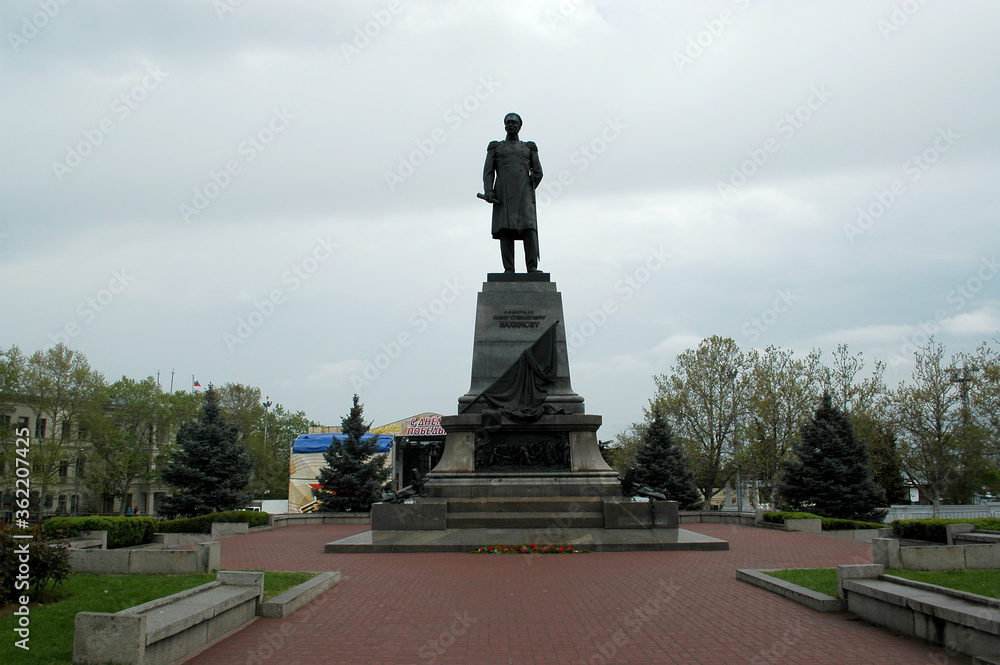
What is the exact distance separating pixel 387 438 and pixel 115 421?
737 inches

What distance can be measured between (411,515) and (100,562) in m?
6.21

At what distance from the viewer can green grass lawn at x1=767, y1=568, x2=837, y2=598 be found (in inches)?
347

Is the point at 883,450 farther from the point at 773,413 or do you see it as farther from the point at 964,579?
the point at 964,579

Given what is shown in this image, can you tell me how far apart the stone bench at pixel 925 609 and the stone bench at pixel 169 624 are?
20.7 ft

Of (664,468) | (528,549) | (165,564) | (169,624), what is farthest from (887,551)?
(664,468)

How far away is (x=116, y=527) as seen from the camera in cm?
1727

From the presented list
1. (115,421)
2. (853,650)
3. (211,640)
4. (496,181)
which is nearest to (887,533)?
(496,181)

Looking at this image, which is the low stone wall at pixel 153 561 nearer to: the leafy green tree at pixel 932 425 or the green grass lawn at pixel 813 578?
the green grass lawn at pixel 813 578

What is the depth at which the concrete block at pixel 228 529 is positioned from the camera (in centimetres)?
2056

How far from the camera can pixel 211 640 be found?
6.70m

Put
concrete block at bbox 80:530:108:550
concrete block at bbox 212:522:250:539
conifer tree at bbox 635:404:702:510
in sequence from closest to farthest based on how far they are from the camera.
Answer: concrete block at bbox 80:530:108:550 < concrete block at bbox 212:522:250:539 < conifer tree at bbox 635:404:702:510

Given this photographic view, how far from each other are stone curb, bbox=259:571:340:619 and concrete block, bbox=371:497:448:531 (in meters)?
5.08

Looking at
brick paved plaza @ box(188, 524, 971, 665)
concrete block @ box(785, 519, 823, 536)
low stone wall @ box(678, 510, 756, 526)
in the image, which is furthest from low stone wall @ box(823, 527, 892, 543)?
brick paved plaza @ box(188, 524, 971, 665)

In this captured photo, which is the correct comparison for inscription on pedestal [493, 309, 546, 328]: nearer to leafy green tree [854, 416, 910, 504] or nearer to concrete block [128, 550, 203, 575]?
concrete block [128, 550, 203, 575]
